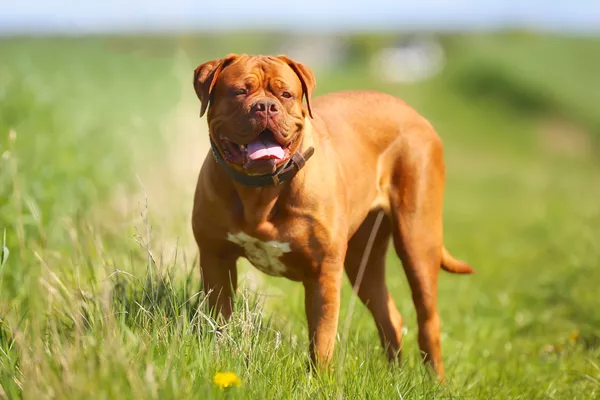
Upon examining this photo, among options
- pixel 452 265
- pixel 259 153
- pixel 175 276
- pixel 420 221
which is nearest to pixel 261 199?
pixel 259 153

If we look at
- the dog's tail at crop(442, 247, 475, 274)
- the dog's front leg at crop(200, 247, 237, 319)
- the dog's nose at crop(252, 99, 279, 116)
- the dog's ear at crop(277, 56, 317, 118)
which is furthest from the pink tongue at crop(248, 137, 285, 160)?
the dog's tail at crop(442, 247, 475, 274)

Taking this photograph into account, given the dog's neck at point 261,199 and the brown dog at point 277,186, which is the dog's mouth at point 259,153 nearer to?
the brown dog at point 277,186

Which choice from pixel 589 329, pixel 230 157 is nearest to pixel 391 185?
pixel 230 157

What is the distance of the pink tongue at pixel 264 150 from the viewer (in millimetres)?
3674

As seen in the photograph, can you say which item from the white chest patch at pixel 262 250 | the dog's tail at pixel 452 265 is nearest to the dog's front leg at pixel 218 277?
the white chest patch at pixel 262 250

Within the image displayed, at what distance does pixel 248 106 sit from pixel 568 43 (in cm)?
2783

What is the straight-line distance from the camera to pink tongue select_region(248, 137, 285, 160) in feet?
12.1

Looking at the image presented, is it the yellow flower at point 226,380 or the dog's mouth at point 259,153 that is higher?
the dog's mouth at point 259,153

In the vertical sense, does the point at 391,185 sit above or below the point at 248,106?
below

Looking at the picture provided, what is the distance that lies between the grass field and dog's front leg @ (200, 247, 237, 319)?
3.7 inches

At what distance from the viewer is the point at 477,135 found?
20.6 metres

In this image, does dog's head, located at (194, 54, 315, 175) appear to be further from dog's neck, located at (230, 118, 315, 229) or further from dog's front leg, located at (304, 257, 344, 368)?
dog's front leg, located at (304, 257, 344, 368)

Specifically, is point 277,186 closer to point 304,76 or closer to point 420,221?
point 304,76

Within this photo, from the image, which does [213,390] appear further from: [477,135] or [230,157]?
[477,135]
